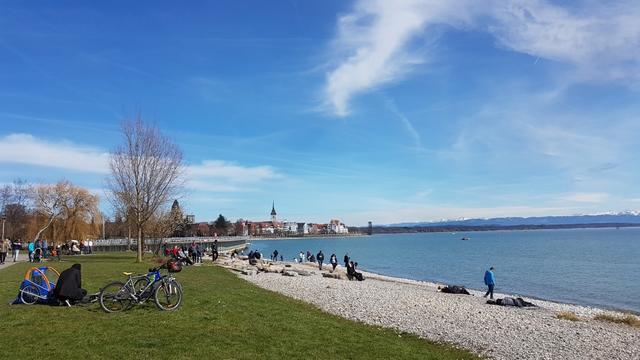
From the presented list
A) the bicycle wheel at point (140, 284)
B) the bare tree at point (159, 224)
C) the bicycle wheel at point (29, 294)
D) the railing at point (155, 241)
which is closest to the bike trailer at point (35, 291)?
the bicycle wheel at point (29, 294)

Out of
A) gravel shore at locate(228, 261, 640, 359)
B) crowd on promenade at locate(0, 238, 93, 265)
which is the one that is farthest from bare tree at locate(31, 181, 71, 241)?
gravel shore at locate(228, 261, 640, 359)

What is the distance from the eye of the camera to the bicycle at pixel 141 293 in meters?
12.2

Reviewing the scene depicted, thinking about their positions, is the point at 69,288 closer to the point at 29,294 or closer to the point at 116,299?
the point at 29,294

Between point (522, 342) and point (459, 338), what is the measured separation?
5.63ft

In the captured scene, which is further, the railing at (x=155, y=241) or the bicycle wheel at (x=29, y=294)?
the railing at (x=155, y=241)

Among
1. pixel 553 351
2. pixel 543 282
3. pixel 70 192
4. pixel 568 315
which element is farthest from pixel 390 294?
pixel 70 192

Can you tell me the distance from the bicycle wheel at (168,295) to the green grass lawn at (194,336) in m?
0.29

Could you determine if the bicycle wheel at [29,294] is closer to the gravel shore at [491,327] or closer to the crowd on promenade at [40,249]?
the gravel shore at [491,327]

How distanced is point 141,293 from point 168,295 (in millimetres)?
674

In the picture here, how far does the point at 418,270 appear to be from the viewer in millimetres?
58000

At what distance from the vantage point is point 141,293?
41.0ft

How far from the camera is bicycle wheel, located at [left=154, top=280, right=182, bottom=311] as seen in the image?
12641mm

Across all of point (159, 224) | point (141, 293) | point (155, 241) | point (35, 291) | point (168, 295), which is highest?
point (159, 224)

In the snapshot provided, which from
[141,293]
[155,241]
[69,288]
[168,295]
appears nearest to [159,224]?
[155,241]
